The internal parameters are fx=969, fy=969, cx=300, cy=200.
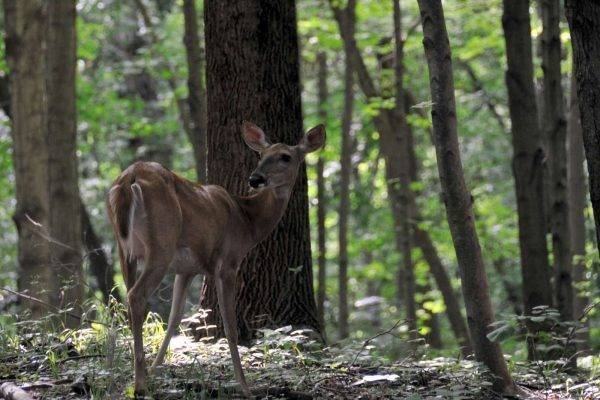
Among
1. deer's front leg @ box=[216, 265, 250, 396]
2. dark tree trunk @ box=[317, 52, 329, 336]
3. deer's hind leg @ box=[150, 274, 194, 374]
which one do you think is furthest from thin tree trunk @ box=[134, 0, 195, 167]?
deer's front leg @ box=[216, 265, 250, 396]

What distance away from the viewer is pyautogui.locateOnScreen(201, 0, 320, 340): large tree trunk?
8180 mm

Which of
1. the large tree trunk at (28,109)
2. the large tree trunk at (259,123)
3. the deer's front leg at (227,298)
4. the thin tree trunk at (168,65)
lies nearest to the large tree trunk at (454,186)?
the deer's front leg at (227,298)

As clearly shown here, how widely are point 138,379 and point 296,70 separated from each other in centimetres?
369

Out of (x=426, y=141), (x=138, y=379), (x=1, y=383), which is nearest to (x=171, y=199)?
(x=138, y=379)

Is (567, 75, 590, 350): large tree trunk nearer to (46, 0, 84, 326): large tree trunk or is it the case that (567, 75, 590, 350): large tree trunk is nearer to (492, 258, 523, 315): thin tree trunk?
(46, 0, 84, 326): large tree trunk

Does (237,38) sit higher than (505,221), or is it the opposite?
(237,38)

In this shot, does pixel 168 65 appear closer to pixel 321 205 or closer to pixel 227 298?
pixel 321 205

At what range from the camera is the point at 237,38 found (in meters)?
8.27

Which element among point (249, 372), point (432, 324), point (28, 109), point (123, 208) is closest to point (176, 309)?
point (249, 372)

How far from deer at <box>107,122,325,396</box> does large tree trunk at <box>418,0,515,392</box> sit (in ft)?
3.54

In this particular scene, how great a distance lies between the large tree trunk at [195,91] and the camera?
1262cm

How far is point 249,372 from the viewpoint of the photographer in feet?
21.8

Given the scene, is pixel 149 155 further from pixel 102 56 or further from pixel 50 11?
pixel 50 11

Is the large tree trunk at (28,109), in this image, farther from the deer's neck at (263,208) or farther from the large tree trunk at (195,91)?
the deer's neck at (263,208)
